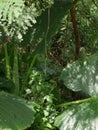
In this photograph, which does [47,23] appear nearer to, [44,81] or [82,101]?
[44,81]

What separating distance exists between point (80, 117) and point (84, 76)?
1.02ft

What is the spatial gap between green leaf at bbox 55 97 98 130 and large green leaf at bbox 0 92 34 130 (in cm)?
23

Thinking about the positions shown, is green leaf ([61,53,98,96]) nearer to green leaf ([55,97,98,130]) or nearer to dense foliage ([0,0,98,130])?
dense foliage ([0,0,98,130])

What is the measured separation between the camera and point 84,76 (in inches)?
98.1

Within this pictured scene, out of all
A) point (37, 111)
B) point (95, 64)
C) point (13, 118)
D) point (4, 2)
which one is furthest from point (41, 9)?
point (4, 2)

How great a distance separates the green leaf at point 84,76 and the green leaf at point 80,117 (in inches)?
5.2

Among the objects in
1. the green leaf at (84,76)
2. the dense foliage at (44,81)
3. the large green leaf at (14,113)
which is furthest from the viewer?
the green leaf at (84,76)

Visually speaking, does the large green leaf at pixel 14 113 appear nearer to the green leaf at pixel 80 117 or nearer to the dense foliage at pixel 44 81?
the dense foliage at pixel 44 81

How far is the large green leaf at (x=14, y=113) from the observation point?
6.71ft

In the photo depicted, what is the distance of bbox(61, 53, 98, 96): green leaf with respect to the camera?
2.46 meters

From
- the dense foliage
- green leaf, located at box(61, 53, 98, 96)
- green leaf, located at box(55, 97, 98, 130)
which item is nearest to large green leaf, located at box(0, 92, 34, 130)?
the dense foliage

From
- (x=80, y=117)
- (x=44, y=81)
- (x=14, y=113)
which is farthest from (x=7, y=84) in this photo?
(x=80, y=117)

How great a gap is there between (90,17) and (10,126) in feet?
4.71

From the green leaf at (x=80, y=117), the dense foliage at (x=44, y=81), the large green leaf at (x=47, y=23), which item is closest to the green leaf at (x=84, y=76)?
the dense foliage at (x=44, y=81)
